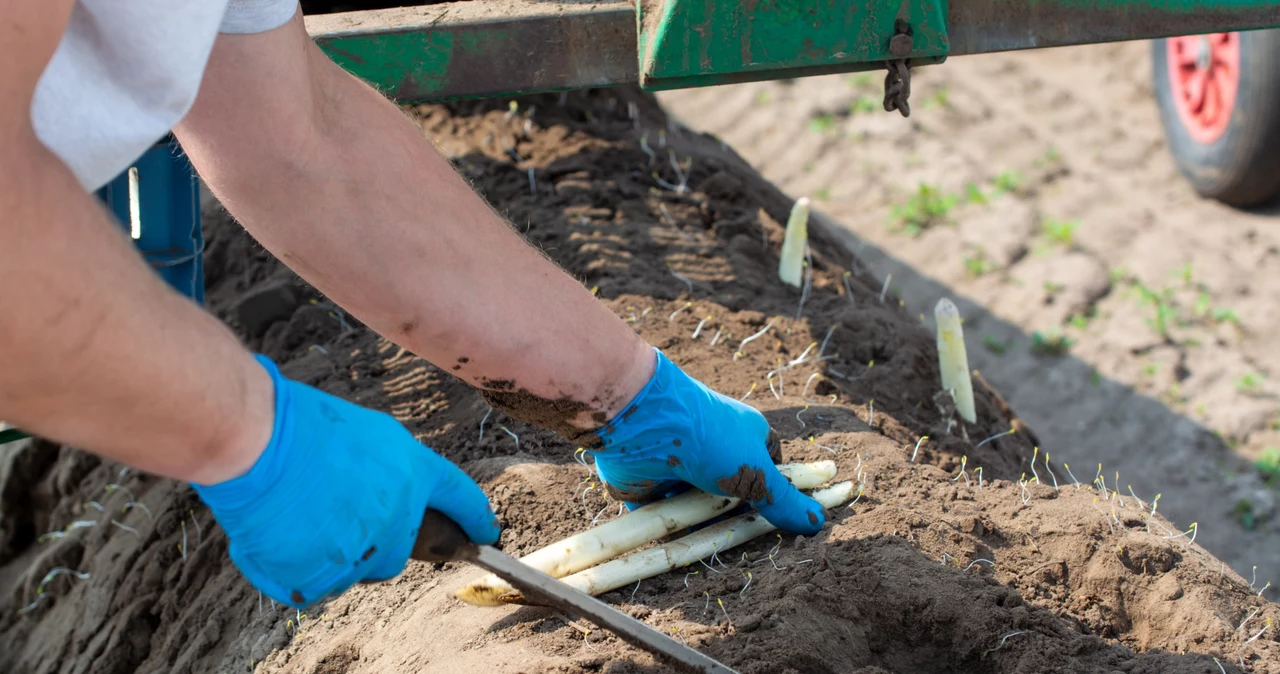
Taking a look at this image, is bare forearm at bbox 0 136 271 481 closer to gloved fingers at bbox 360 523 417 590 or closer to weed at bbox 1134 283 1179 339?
gloved fingers at bbox 360 523 417 590

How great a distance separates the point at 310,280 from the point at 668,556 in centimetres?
85

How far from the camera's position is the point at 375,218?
6.00 ft

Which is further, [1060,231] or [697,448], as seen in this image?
[1060,231]

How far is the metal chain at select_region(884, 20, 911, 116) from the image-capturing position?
226 centimetres

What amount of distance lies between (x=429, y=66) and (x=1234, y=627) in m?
2.01

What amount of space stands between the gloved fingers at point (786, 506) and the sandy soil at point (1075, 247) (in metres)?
1.94

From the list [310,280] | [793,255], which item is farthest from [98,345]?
[793,255]

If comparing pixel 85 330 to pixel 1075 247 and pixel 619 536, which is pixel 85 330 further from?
pixel 1075 247

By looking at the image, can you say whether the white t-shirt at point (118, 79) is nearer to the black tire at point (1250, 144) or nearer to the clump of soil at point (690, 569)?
the clump of soil at point (690, 569)

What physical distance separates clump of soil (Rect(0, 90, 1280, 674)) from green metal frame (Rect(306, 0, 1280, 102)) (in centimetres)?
78

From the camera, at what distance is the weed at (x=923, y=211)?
4.88 m

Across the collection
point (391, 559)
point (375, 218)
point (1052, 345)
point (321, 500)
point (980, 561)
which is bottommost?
point (1052, 345)

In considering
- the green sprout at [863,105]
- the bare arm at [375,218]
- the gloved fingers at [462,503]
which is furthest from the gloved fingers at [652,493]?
the green sprout at [863,105]

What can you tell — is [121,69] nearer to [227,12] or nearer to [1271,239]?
[227,12]
